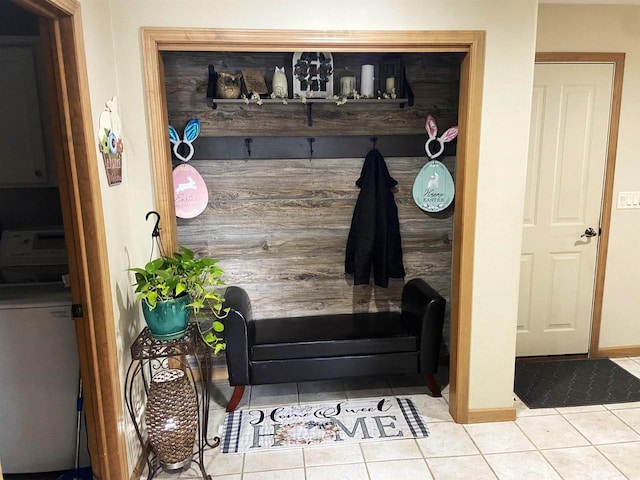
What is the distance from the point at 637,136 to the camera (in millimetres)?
3277

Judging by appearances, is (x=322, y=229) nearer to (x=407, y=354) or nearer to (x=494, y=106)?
(x=407, y=354)

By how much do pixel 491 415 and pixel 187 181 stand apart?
7.67ft

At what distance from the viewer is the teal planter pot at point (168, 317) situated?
2076mm

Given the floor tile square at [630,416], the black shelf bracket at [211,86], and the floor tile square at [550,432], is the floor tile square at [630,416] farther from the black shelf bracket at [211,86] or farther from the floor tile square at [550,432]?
the black shelf bracket at [211,86]

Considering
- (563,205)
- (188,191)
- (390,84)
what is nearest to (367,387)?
(188,191)

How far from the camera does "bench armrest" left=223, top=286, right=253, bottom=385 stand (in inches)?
107

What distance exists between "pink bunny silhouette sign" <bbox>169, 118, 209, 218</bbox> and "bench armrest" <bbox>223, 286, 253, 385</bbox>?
0.68 meters

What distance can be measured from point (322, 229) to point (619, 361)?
2.40 m

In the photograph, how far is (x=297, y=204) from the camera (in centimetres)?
327

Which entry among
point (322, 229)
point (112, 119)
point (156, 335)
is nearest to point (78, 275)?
point (156, 335)

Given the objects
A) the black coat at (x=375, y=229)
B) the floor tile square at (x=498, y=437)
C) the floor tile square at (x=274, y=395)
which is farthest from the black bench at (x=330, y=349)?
the floor tile square at (x=498, y=437)

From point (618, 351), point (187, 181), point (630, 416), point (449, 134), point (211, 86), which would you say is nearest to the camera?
point (630, 416)

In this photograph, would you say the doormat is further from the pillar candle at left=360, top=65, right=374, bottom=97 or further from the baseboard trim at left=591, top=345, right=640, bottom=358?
the pillar candle at left=360, top=65, right=374, bottom=97

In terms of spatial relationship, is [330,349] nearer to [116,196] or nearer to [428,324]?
[428,324]
